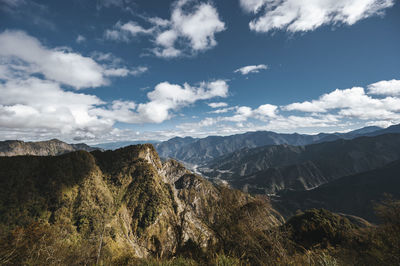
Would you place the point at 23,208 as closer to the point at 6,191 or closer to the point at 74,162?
the point at 6,191

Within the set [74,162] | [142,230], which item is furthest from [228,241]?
[74,162]

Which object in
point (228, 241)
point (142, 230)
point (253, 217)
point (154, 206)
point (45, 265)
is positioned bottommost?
point (142, 230)

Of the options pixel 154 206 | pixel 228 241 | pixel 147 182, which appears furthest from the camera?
pixel 147 182

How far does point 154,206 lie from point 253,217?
115m

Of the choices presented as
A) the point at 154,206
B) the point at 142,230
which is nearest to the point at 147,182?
the point at 154,206

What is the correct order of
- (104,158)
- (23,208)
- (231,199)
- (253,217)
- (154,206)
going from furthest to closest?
(104,158)
(154,206)
(23,208)
(231,199)
(253,217)

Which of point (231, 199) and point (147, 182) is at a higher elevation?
point (231, 199)

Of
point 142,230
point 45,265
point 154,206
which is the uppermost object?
point 45,265

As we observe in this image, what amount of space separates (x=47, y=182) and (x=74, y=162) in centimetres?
2012

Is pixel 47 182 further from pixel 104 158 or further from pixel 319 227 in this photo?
pixel 319 227

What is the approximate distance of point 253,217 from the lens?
15.1 metres

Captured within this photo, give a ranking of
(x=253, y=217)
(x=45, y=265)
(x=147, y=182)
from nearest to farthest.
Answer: (x=45, y=265), (x=253, y=217), (x=147, y=182)

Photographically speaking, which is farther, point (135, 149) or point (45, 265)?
point (135, 149)

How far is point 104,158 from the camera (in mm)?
152125
